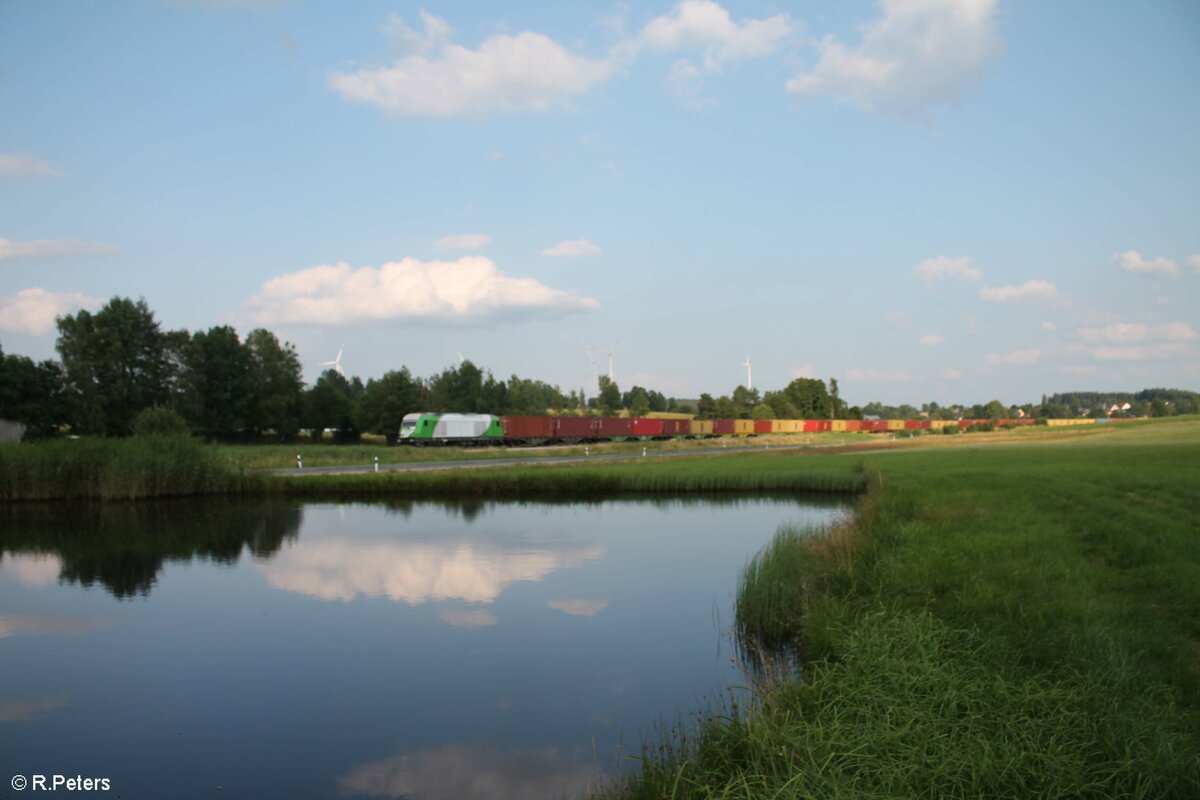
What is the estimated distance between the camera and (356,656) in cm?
1201

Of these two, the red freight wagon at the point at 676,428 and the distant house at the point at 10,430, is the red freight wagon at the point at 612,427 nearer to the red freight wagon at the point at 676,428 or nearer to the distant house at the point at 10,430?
the red freight wagon at the point at 676,428

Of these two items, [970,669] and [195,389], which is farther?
[195,389]

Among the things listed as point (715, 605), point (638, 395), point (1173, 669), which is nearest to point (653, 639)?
point (715, 605)

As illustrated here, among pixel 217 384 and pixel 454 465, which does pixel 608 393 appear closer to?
pixel 217 384

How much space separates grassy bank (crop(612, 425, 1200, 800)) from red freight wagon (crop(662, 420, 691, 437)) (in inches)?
2476

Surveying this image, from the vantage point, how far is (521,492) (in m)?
34.1

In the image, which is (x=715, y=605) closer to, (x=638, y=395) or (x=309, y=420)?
(x=309, y=420)

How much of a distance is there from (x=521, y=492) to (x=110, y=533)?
48.9ft

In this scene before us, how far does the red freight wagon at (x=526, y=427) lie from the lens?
219 feet

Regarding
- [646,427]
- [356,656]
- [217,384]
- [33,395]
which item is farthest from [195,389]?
[356,656]

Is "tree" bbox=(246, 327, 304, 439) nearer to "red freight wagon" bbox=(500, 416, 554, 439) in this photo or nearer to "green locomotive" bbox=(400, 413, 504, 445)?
"green locomotive" bbox=(400, 413, 504, 445)

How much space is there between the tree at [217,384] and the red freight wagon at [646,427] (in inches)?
1341

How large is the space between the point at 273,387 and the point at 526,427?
86.1 ft

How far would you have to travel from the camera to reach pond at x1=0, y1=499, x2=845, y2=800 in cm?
845
